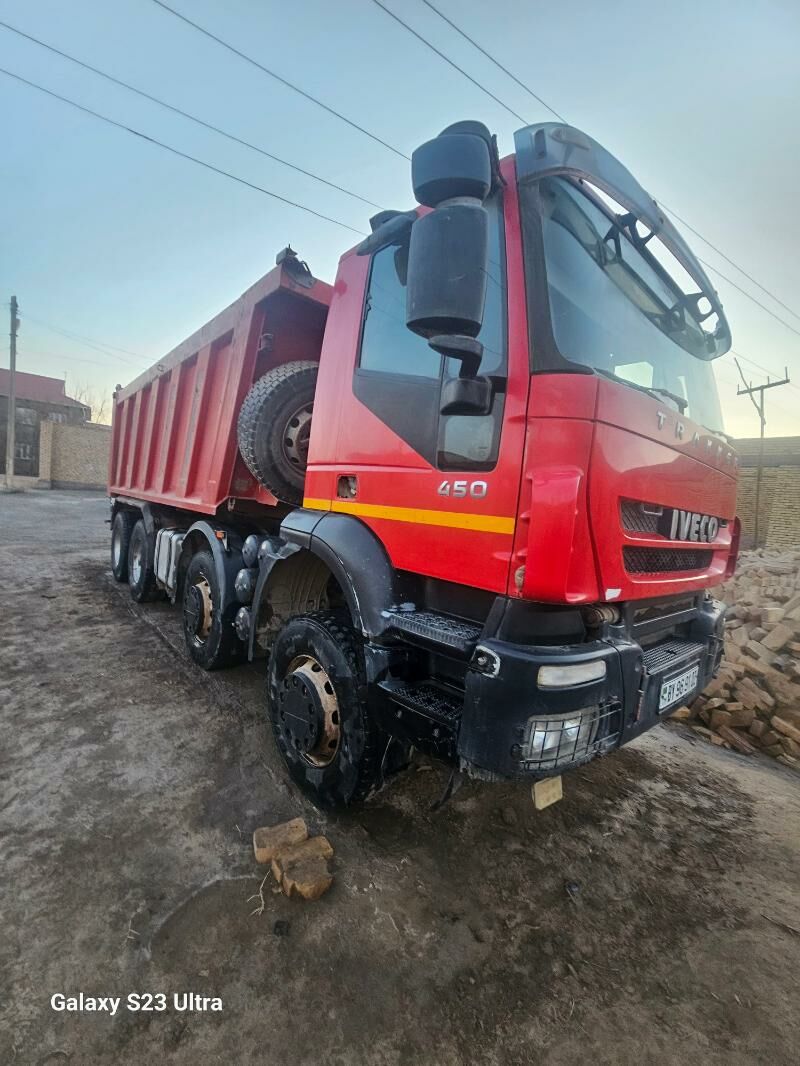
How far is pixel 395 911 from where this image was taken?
2.03 meters

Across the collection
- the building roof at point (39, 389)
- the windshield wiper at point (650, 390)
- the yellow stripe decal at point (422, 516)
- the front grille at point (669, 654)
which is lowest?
the front grille at point (669, 654)

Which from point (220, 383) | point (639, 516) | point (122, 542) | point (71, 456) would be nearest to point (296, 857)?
point (639, 516)

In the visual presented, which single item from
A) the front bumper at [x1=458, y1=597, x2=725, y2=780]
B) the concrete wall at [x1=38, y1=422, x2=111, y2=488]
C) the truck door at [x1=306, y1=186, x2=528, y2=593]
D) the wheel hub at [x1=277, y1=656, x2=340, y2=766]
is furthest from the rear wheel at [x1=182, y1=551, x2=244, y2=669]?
the concrete wall at [x1=38, y1=422, x2=111, y2=488]

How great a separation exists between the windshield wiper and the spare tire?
1897mm

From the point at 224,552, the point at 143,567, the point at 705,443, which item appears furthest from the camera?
the point at 143,567

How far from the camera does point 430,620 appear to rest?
2057 millimetres

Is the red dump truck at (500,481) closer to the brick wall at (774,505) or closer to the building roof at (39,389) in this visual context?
the brick wall at (774,505)

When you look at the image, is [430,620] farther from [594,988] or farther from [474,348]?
[594,988]

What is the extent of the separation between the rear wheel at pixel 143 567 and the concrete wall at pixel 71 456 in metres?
24.0

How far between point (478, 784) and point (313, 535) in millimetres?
1732

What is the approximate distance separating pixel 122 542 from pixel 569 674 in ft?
23.7

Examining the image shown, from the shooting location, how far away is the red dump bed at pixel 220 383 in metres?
3.69

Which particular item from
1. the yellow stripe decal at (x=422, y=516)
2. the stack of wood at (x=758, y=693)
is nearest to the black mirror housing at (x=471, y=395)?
the yellow stripe decal at (x=422, y=516)

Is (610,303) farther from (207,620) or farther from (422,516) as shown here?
(207,620)
